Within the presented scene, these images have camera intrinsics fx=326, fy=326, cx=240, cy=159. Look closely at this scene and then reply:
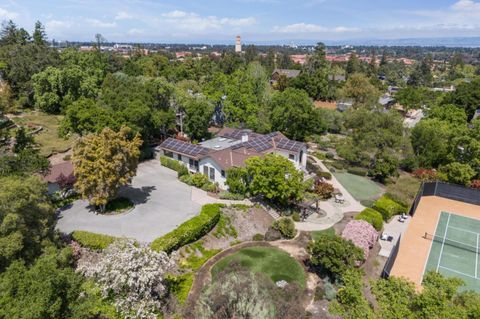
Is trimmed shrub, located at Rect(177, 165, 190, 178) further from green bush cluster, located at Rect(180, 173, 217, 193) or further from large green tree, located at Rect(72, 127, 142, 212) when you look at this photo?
large green tree, located at Rect(72, 127, 142, 212)

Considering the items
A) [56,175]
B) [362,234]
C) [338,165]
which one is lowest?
[338,165]

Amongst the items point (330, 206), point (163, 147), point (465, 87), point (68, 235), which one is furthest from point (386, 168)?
point (465, 87)

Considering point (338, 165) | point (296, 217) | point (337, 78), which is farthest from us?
point (337, 78)

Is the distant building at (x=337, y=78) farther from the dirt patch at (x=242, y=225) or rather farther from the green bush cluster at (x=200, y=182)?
the dirt patch at (x=242, y=225)

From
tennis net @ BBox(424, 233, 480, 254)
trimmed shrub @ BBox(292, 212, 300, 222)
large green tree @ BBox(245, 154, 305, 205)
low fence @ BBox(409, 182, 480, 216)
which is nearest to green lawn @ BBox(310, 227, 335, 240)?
trimmed shrub @ BBox(292, 212, 300, 222)

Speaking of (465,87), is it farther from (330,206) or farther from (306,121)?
(330,206)

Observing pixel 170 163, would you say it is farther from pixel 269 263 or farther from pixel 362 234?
pixel 362 234

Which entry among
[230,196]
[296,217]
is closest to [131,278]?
[230,196]
